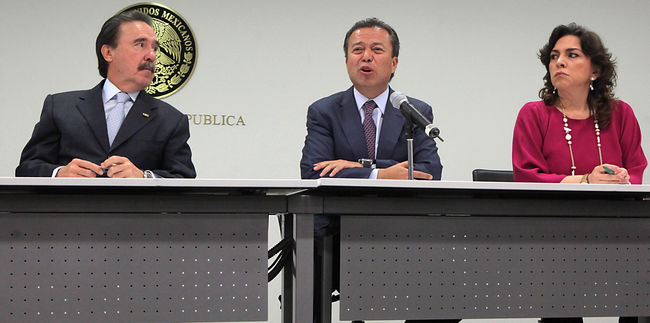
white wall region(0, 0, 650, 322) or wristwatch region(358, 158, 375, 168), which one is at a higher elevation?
white wall region(0, 0, 650, 322)

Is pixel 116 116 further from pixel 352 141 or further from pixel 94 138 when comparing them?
pixel 352 141

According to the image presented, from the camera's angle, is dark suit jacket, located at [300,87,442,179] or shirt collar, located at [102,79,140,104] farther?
dark suit jacket, located at [300,87,442,179]

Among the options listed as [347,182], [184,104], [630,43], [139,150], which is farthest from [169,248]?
[630,43]

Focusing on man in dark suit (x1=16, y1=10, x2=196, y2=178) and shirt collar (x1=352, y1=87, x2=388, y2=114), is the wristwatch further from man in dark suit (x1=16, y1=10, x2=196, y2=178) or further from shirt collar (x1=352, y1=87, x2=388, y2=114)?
man in dark suit (x1=16, y1=10, x2=196, y2=178)

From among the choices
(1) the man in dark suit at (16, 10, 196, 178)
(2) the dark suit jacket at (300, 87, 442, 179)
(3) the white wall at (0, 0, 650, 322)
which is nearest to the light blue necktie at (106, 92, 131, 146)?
(1) the man in dark suit at (16, 10, 196, 178)

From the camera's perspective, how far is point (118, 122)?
245 cm

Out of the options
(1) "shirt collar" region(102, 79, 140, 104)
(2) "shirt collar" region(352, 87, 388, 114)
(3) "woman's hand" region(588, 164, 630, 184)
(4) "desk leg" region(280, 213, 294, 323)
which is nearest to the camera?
(4) "desk leg" region(280, 213, 294, 323)

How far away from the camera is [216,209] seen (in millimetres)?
1734

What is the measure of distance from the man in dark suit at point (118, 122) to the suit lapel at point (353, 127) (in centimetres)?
63

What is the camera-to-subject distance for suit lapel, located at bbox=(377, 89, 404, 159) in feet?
8.58

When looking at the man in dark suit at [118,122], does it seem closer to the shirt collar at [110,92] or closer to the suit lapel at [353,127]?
the shirt collar at [110,92]

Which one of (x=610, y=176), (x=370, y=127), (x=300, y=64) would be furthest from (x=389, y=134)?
(x=300, y=64)

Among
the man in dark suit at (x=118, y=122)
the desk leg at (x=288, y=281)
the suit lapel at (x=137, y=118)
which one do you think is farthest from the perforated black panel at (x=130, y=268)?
the suit lapel at (x=137, y=118)

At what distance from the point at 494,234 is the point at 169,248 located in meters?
0.89
